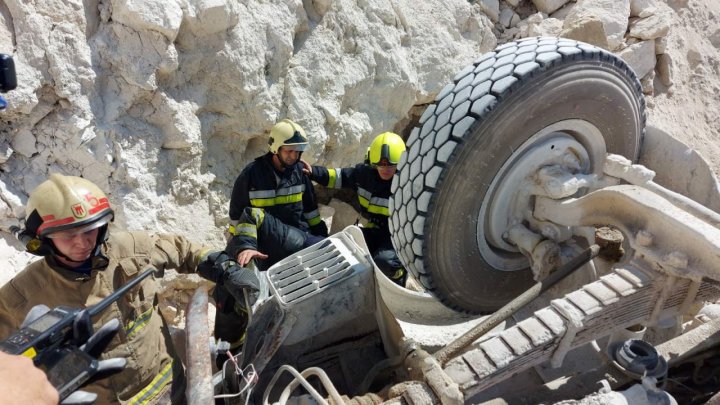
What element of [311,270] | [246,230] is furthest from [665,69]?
[311,270]

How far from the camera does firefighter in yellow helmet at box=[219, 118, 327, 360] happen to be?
13.2 ft

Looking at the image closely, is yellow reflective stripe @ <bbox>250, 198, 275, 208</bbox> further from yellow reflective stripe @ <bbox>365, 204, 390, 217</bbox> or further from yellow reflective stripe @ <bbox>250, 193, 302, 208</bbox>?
yellow reflective stripe @ <bbox>365, 204, 390, 217</bbox>

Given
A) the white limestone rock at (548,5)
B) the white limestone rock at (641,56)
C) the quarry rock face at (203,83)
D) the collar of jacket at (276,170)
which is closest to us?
the quarry rock face at (203,83)

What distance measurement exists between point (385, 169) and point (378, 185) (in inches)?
8.2

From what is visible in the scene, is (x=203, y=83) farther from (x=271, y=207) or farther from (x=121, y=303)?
(x=121, y=303)

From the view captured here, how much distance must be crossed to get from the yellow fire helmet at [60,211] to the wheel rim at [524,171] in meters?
1.74

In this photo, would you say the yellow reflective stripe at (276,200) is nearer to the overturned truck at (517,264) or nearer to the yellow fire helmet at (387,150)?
the yellow fire helmet at (387,150)

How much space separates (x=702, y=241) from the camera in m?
1.96

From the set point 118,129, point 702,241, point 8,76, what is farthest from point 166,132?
point 702,241

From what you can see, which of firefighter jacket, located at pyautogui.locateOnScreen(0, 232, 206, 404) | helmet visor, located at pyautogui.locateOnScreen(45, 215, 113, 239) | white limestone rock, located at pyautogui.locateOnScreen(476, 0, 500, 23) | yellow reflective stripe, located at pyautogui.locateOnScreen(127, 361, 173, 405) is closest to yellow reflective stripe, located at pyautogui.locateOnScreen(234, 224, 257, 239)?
firefighter jacket, located at pyautogui.locateOnScreen(0, 232, 206, 404)

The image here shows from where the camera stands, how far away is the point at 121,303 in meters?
2.45

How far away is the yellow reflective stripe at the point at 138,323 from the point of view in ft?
8.02

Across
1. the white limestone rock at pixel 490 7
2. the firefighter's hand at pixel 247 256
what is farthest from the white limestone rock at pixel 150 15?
the white limestone rock at pixel 490 7

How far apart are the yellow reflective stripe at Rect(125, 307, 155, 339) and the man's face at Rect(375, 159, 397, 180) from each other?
2.28m
